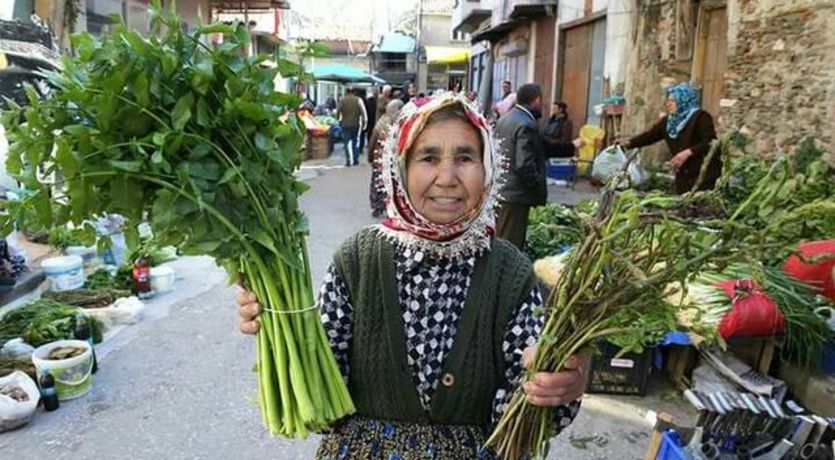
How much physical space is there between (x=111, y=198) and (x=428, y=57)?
103 ft

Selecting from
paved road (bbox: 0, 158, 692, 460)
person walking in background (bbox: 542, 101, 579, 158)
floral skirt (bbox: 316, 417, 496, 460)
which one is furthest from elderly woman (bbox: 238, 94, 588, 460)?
person walking in background (bbox: 542, 101, 579, 158)

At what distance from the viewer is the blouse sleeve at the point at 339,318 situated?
146cm

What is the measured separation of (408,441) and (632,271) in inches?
27.3

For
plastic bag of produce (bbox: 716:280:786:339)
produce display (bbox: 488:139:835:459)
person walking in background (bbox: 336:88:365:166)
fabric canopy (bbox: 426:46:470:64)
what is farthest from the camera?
fabric canopy (bbox: 426:46:470:64)

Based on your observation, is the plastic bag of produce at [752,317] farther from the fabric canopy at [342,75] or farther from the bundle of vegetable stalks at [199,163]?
the fabric canopy at [342,75]

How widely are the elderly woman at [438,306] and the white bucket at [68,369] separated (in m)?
2.77

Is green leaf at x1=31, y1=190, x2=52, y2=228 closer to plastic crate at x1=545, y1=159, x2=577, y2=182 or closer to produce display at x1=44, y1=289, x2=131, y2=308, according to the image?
produce display at x1=44, y1=289, x2=131, y2=308

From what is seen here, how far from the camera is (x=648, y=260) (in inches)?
43.7

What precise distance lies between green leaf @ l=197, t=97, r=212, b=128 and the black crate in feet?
10.1

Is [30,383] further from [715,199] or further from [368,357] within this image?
[715,199]

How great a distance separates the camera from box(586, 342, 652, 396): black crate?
A: 3.71 m

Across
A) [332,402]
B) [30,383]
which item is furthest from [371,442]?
[30,383]

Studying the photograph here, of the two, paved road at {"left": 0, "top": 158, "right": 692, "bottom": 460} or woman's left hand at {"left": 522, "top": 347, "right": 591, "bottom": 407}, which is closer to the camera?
woman's left hand at {"left": 522, "top": 347, "right": 591, "bottom": 407}

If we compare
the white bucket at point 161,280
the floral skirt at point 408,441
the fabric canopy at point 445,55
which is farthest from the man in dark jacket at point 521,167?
the fabric canopy at point 445,55
